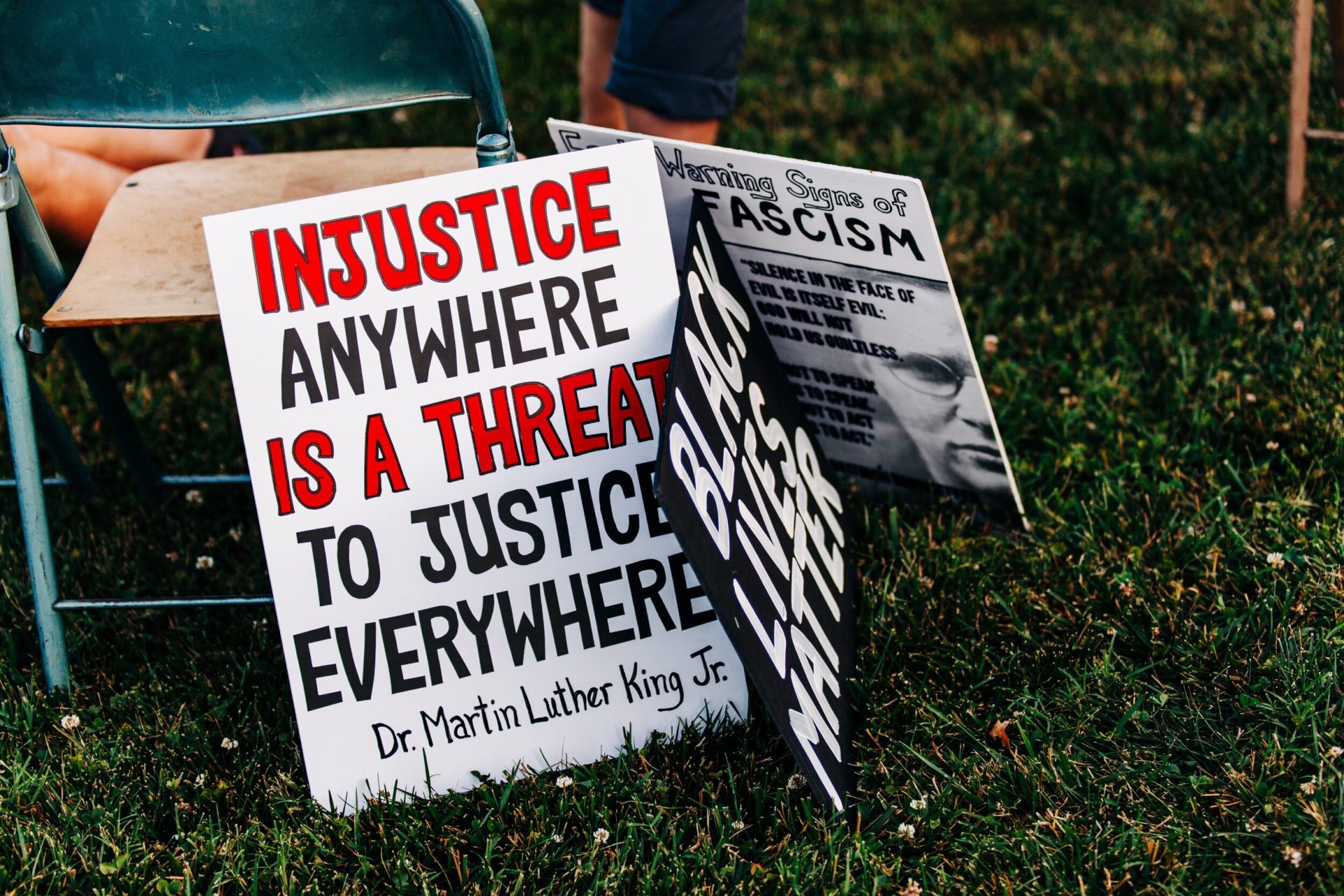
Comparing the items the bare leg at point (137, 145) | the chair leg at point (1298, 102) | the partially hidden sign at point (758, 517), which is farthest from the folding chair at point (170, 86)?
the chair leg at point (1298, 102)

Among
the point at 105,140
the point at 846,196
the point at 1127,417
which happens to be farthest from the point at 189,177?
the point at 1127,417

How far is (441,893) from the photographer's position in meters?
1.69

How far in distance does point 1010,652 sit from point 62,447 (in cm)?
192

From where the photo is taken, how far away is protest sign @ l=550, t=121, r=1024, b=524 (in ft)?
6.07

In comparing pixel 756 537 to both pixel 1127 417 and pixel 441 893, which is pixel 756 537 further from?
pixel 1127 417

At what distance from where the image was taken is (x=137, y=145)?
268 cm

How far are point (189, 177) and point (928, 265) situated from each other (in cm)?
134

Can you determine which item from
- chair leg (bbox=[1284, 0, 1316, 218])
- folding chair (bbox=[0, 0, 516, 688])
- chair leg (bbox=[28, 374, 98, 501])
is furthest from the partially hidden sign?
chair leg (bbox=[1284, 0, 1316, 218])

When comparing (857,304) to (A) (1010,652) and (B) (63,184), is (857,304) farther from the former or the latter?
(B) (63,184)

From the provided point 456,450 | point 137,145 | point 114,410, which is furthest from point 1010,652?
point 137,145

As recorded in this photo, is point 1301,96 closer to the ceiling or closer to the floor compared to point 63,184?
closer to the floor

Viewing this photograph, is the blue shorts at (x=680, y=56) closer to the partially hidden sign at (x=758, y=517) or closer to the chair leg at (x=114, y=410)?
the partially hidden sign at (x=758, y=517)

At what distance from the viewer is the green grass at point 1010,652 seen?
5.60ft

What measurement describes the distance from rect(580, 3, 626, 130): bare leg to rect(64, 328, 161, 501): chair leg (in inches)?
57.7
